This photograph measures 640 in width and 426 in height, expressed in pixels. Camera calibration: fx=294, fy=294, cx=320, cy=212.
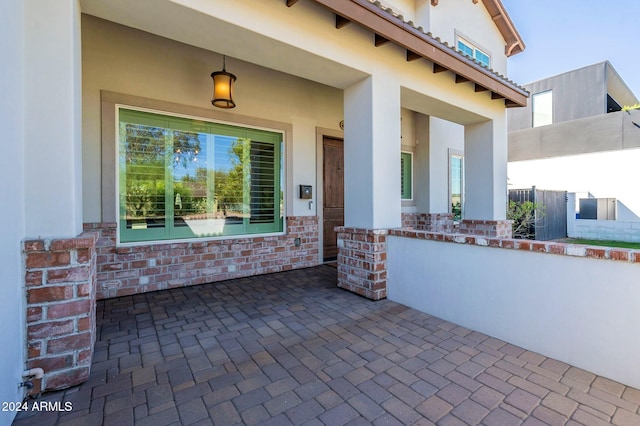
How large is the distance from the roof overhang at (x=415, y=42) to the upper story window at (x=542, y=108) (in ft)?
40.8

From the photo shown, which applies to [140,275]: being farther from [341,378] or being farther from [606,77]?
[606,77]

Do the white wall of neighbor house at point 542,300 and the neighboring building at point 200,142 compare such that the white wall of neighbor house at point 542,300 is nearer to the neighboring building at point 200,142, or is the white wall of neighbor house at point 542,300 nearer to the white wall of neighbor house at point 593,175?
the neighboring building at point 200,142

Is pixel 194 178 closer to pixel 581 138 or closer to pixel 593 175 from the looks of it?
pixel 593 175

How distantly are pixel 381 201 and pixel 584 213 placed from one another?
10.7 metres

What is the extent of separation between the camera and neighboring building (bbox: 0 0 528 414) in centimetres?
194

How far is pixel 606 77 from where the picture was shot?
43.6ft

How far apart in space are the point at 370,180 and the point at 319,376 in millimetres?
2395

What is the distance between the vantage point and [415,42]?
12.0 feet

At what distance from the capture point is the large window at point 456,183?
7.84 meters

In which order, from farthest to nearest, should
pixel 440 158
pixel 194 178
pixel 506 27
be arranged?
pixel 506 27, pixel 440 158, pixel 194 178

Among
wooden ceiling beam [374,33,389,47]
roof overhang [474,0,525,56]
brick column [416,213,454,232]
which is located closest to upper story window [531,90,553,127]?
roof overhang [474,0,525,56]

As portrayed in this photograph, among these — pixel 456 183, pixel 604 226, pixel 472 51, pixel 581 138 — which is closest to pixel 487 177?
pixel 456 183

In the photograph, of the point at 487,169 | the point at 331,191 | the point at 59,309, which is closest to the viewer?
the point at 59,309

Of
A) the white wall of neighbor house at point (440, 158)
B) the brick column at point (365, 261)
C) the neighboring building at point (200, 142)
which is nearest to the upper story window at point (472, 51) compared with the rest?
the neighboring building at point (200, 142)
